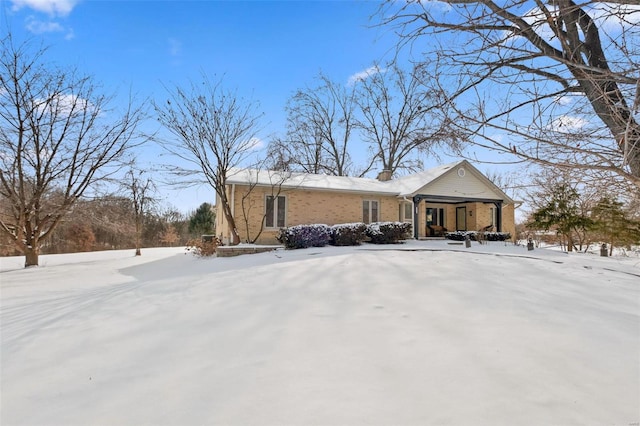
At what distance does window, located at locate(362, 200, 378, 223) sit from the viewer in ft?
57.1

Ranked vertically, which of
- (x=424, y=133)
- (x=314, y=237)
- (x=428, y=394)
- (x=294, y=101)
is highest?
(x=294, y=101)

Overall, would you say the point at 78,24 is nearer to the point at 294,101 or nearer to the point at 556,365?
the point at 556,365

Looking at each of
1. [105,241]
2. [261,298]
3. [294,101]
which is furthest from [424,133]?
[105,241]

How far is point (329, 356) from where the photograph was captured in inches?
127

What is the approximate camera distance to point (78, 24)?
909 cm

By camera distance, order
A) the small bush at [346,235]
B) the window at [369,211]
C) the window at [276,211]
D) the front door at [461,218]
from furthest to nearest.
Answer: the front door at [461,218], the window at [369,211], the window at [276,211], the small bush at [346,235]

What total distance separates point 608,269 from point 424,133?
8.99 meters

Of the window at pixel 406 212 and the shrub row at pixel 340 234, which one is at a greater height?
the window at pixel 406 212

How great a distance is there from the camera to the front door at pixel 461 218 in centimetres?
2053

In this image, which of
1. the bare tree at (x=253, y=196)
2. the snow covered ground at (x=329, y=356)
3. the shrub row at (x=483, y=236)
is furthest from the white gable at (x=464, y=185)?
the snow covered ground at (x=329, y=356)

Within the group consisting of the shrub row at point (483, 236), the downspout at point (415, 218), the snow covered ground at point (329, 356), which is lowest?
the snow covered ground at point (329, 356)

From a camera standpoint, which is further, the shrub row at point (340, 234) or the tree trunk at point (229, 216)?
the tree trunk at point (229, 216)

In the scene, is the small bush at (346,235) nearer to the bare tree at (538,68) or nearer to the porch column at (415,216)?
the porch column at (415,216)

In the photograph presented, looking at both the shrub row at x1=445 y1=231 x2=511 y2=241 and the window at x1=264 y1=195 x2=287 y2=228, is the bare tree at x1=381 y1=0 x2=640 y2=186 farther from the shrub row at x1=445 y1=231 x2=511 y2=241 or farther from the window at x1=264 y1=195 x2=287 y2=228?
the shrub row at x1=445 y1=231 x2=511 y2=241
